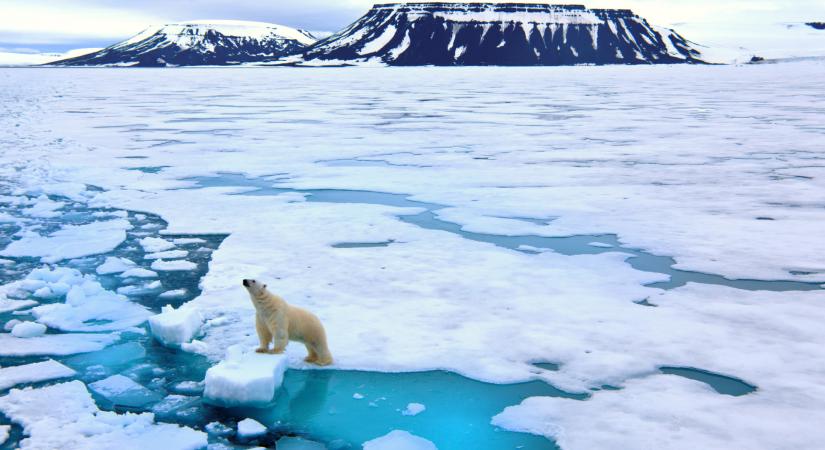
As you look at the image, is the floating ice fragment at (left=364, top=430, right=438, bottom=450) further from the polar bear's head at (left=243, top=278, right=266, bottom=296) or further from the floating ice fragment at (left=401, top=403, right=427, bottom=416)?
the polar bear's head at (left=243, top=278, right=266, bottom=296)

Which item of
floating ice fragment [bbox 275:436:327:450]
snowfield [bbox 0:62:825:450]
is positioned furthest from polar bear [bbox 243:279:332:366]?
floating ice fragment [bbox 275:436:327:450]

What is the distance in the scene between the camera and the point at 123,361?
418 centimetres

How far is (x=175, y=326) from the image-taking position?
14.1ft

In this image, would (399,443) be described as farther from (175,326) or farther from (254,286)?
(175,326)

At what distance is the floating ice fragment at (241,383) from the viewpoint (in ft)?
11.8

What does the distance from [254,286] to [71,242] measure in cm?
376

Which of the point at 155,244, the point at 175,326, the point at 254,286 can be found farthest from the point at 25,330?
the point at 155,244

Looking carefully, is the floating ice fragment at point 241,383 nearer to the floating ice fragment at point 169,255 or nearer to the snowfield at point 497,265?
the snowfield at point 497,265

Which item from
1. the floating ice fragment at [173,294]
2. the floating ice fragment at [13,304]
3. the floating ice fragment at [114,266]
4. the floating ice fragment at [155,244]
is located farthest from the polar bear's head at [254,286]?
the floating ice fragment at [155,244]

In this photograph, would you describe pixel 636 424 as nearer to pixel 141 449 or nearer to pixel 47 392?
pixel 141 449

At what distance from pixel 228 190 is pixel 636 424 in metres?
7.23

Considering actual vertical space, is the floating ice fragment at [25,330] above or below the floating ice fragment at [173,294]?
below

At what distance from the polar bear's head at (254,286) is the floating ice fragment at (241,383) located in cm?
39

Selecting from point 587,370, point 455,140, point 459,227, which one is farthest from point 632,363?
point 455,140
